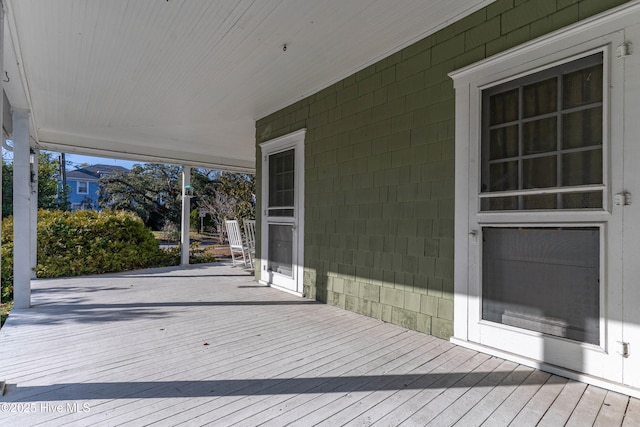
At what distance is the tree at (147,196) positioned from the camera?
59.1 feet

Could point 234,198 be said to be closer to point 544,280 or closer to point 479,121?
point 479,121

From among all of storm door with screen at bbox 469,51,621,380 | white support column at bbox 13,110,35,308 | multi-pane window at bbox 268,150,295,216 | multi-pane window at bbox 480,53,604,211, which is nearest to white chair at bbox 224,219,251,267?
multi-pane window at bbox 268,150,295,216

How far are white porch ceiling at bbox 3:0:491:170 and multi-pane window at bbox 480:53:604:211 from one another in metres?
0.88

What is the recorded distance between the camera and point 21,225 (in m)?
3.82

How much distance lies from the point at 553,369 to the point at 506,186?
4.27 ft

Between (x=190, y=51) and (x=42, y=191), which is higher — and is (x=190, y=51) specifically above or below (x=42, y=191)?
above

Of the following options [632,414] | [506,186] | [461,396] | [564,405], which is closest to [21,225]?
[461,396]

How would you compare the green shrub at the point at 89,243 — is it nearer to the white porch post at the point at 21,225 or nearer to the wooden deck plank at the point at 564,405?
the white porch post at the point at 21,225

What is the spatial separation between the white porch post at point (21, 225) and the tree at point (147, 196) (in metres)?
14.4

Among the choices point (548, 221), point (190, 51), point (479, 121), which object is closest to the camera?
point (548, 221)

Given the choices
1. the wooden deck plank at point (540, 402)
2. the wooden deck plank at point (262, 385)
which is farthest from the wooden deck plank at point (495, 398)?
the wooden deck plank at point (262, 385)

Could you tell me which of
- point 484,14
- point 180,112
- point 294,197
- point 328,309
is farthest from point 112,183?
point 484,14

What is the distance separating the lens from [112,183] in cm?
1830

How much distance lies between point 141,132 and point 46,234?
2.55 m
